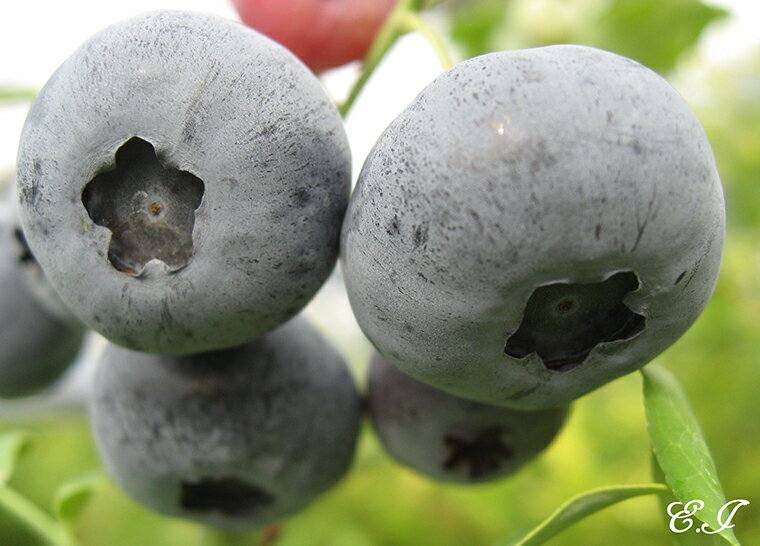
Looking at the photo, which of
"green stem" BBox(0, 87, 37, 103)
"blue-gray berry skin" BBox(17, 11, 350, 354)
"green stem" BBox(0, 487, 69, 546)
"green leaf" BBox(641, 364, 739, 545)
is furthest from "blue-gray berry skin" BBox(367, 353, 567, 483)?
"green stem" BBox(0, 87, 37, 103)

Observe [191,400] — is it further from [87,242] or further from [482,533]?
[482,533]

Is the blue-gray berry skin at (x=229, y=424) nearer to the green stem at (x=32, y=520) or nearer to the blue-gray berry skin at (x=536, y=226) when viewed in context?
the green stem at (x=32, y=520)

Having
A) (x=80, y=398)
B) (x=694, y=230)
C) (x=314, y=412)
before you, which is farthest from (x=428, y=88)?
(x=80, y=398)

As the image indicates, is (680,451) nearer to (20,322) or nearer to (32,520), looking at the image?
(32,520)

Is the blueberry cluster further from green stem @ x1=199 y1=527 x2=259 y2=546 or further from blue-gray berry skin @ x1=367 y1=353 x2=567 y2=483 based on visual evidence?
green stem @ x1=199 y1=527 x2=259 y2=546

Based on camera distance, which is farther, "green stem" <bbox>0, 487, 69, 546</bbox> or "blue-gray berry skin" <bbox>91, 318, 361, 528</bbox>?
"green stem" <bbox>0, 487, 69, 546</bbox>

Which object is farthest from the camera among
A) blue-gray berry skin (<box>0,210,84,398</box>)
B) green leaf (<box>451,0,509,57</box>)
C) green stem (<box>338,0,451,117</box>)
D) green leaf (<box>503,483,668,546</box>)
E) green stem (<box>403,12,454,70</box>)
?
green leaf (<box>451,0,509,57</box>)

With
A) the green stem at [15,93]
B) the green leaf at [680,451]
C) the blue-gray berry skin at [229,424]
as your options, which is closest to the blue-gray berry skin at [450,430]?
the blue-gray berry skin at [229,424]
